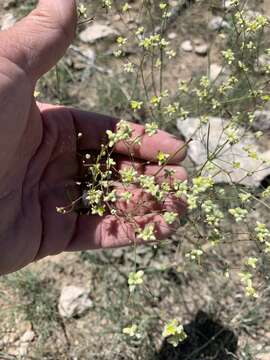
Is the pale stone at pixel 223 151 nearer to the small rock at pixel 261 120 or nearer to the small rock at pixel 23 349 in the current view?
the small rock at pixel 261 120

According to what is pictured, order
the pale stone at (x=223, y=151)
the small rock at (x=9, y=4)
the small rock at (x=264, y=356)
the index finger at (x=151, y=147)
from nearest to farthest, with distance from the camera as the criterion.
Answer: the index finger at (x=151, y=147) → the small rock at (x=264, y=356) → the pale stone at (x=223, y=151) → the small rock at (x=9, y=4)

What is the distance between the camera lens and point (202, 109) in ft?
12.1

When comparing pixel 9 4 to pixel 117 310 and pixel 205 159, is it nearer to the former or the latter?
pixel 205 159

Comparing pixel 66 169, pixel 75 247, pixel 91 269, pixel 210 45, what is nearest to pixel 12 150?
pixel 66 169

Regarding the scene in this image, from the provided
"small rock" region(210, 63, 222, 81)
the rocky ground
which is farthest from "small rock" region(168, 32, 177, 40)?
the rocky ground

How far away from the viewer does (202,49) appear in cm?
412

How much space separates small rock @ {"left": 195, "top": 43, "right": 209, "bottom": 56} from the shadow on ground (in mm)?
2071

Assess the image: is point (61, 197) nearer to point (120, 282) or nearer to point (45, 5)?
point (120, 282)

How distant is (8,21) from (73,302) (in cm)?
237

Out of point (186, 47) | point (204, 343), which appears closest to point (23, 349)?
point (204, 343)

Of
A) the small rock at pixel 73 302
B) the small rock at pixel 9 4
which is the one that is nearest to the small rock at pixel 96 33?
the small rock at pixel 9 4

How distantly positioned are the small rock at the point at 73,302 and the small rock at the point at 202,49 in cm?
210

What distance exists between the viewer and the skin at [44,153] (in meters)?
2.37

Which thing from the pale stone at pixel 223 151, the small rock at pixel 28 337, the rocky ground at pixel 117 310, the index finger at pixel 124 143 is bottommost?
the small rock at pixel 28 337
